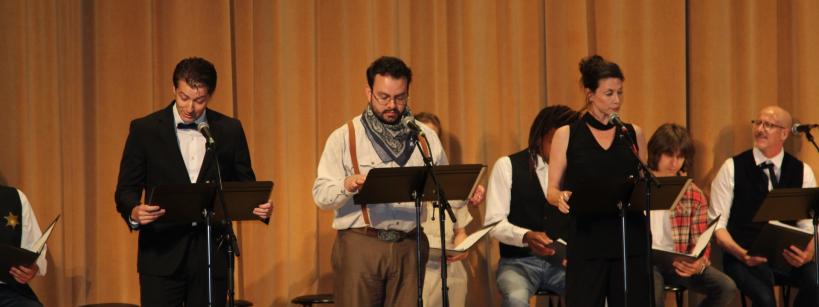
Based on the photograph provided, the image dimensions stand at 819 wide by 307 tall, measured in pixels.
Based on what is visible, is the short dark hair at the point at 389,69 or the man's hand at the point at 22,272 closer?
the short dark hair at the point at 389,69

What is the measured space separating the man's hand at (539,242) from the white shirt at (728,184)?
5.07 feet

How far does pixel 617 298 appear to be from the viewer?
14.1ft

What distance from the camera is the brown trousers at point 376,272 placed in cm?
438

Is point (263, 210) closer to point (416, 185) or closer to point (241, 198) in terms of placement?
point (241, 198)

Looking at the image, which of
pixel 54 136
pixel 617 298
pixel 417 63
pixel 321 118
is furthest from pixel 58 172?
pixel 617 298

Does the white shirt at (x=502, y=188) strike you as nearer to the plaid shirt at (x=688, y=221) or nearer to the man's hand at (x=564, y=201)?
the plaid shirt at (x=688, y=221)

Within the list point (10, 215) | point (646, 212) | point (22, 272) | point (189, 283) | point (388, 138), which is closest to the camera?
point (189, 283)

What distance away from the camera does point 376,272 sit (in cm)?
438

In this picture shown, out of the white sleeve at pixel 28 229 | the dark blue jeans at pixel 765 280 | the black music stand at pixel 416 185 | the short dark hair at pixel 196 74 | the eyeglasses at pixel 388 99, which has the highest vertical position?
the short dark hair at pixel 196 74

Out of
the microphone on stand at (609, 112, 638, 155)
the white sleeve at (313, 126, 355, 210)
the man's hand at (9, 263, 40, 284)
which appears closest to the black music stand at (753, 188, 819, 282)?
the microphone on stand at (609, 112, 638, 155)

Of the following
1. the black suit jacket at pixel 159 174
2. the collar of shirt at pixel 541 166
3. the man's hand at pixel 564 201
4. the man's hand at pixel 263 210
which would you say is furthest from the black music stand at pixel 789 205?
the black suit jacket at pixel 159 174

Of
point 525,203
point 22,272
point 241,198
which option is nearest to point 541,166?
point 525,203

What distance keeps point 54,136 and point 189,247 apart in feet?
8.67

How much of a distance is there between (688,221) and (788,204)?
2.67 ft
